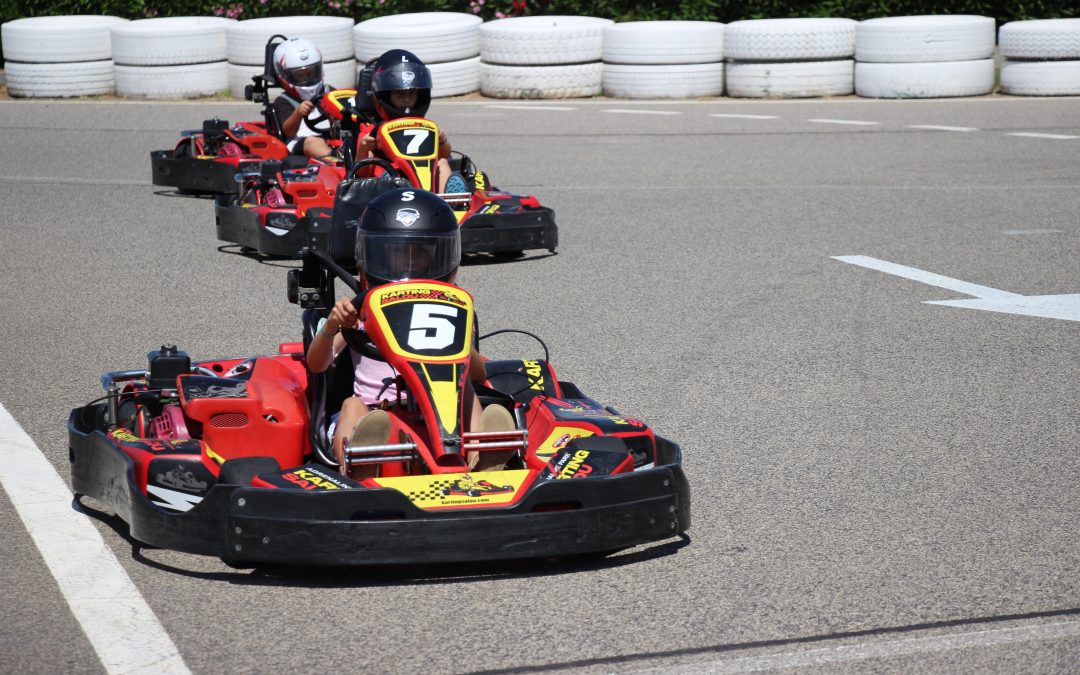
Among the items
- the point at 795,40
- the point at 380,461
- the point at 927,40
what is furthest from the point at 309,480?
the point at 927,40

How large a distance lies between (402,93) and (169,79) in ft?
26.7

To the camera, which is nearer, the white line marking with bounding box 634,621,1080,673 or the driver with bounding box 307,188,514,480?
the white line marking with bounding box 634,621,1080,673

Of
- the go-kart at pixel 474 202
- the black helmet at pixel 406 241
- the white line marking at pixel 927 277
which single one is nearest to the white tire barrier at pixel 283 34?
the go-kart at pixel 474 202

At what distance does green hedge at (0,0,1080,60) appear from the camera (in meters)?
18.4

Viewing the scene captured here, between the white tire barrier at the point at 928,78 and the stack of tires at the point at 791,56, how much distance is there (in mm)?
306

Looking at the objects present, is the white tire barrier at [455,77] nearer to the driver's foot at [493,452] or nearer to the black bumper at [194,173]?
the black bumper at [194,173]

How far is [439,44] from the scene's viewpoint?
16734 millimetres

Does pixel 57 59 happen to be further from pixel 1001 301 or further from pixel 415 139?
pixel 1001 301

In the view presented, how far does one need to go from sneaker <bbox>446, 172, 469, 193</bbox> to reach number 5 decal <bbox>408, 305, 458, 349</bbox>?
4708mm

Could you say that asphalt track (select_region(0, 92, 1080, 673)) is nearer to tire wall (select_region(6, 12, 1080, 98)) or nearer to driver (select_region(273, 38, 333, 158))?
driver (select_region(273, 38, 333, 158))

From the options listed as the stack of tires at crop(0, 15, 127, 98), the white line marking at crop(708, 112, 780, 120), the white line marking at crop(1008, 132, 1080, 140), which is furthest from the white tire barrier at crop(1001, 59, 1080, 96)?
the stack of tires at crop(0, 15, 127, 98)

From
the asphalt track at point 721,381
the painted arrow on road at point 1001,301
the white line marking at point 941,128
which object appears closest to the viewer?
the asphalt track at point 721,381

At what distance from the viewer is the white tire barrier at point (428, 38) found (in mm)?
16609

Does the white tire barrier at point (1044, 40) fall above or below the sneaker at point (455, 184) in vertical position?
above
